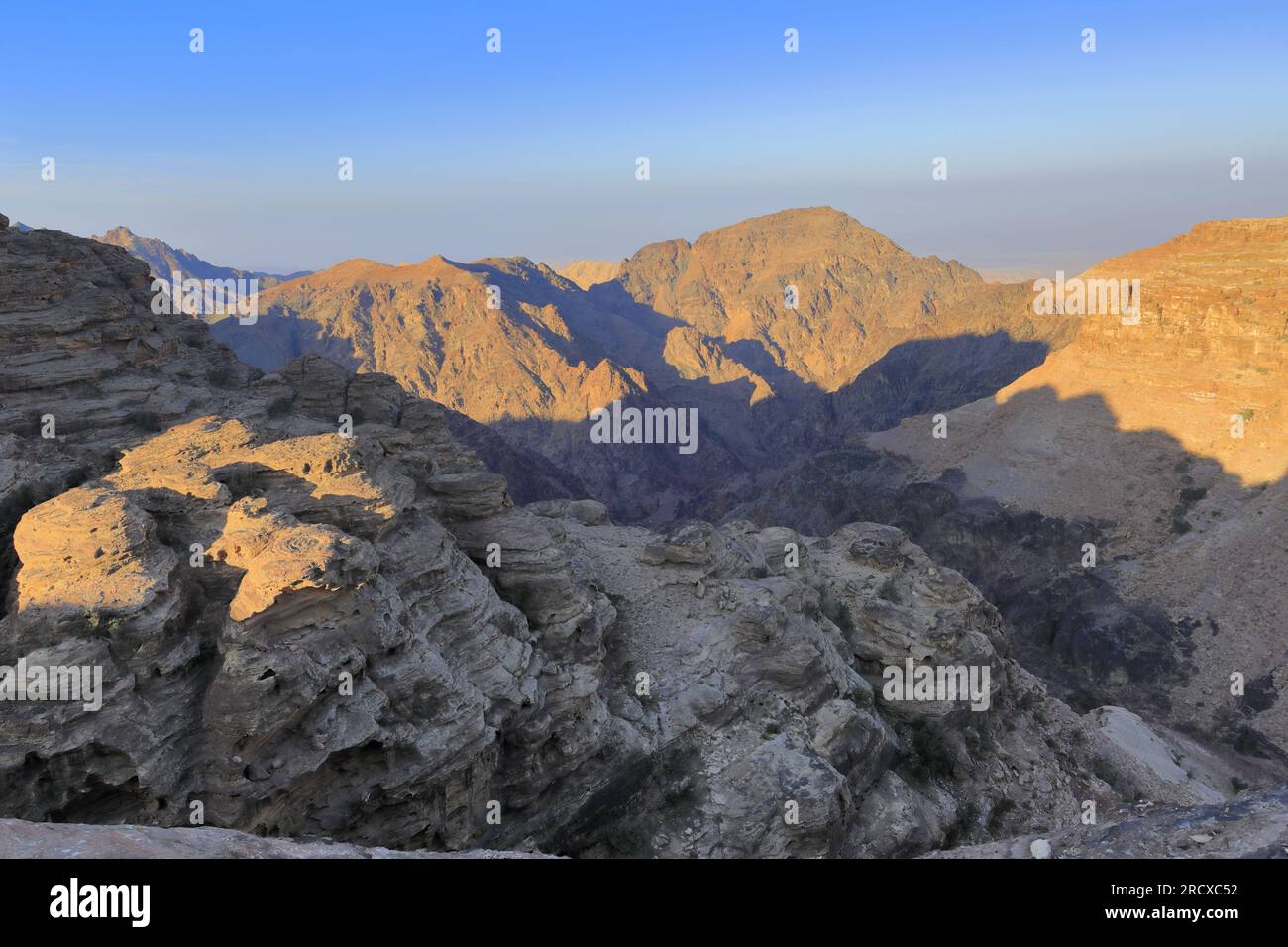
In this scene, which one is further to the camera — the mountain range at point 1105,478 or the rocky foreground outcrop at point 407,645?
the mountain range at point 1105,478

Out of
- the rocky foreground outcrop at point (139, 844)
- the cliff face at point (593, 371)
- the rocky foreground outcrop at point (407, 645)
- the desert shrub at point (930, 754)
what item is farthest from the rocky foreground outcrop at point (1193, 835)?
the cliff face at point (593, 371)

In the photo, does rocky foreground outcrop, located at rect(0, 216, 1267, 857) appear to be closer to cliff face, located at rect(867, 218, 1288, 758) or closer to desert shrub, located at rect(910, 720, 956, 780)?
desert shrub, located at rect(910, 720, 956, 780)

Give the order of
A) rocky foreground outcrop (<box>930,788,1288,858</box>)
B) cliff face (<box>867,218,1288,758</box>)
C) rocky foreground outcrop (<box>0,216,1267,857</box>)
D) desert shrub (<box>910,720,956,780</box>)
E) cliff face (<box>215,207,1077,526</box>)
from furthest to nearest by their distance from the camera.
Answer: cliff face (<box>215,207,1077,526</box>)
cliff face (<box>867,218,1288,758</box>)
desert shrub (<box>910,720,956,780</box>)
rocky foreground outcrop (<box>0,216,1267,857</box>)
rocky foreground outcrop (<box>930,788,1288,858</box>)

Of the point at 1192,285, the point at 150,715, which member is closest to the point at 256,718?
the point at 150,715

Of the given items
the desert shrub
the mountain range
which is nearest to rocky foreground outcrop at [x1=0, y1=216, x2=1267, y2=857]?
the desert shrub

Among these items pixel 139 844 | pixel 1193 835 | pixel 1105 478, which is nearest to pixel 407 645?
pixel 139 844

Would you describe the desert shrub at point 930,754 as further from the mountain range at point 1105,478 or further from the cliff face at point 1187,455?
the mountain range at point 1105,478

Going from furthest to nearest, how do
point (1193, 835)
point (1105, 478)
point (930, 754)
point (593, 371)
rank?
point (593, 371), point (1105, 478), point (930, 754), point (1193, 835)

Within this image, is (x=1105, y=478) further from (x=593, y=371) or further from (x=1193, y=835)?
(x=593, y=371)
